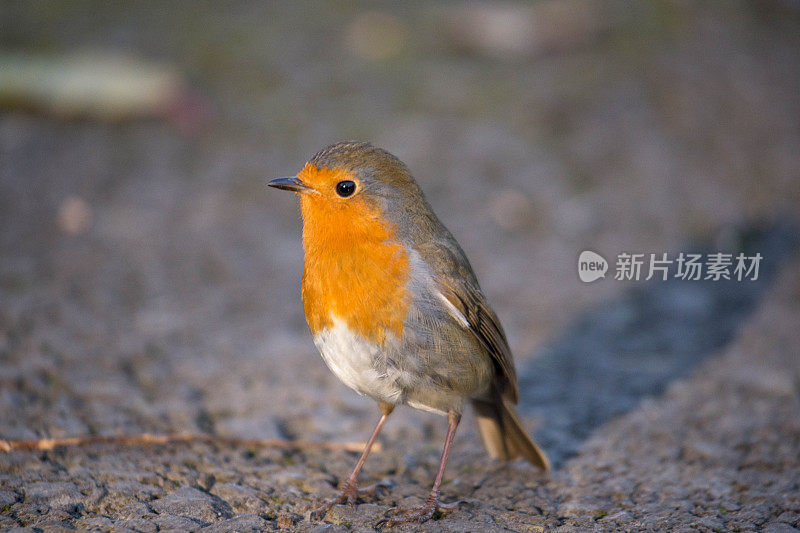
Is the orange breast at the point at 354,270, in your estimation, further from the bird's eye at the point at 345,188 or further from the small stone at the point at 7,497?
the small stone at the point at 7,497

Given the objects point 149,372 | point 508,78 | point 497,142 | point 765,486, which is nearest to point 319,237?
point 149,372

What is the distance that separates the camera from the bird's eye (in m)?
3.09

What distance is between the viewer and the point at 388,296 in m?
2.90

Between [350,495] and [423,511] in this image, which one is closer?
[423,511]

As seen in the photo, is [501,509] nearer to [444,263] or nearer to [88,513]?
[444,263]

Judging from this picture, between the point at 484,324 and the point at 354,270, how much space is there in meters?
0.65

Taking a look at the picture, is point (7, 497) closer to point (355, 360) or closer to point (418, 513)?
point (355, 360)

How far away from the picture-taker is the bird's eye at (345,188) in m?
3.09
